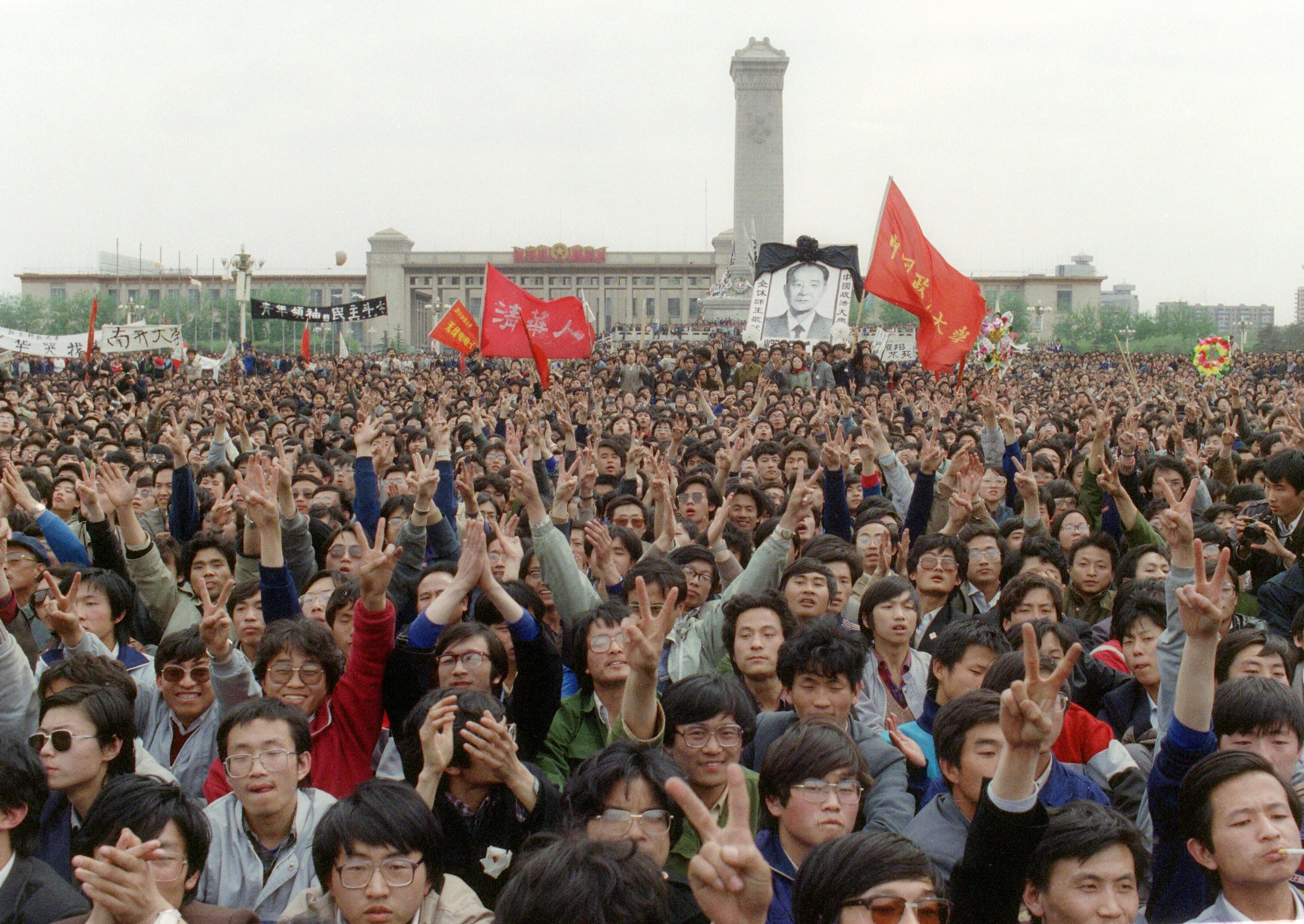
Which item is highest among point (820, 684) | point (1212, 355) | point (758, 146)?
point (758, 146)

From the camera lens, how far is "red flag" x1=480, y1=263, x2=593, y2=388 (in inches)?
576

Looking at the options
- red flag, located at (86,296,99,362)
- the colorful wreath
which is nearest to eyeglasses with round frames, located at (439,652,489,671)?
red flag, located at (86,296,99,362)

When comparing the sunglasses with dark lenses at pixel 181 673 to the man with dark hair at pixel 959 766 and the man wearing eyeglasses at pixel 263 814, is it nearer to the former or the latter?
the man wearing eyeglasses at pixel 263 814

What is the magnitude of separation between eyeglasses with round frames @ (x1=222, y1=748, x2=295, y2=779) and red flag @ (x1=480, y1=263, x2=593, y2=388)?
35.1 ft

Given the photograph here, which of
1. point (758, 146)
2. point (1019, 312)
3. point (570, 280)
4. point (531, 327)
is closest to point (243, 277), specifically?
point (531, 327)

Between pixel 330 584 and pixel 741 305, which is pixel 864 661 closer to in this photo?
pixel 330 584

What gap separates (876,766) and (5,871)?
223 centimetres

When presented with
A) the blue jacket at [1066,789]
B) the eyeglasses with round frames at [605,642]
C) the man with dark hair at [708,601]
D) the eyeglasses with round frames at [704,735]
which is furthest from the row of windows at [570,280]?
the blue jacket at [1066,789]

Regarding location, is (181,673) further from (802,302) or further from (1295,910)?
(802,302)

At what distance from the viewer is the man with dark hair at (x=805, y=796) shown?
9.88ft

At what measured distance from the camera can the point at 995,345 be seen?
19.9m

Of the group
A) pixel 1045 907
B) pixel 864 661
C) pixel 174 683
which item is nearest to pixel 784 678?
pixel 864 661

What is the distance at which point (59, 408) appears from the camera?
41.1 feet

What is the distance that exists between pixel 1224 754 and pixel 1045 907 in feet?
1.73
